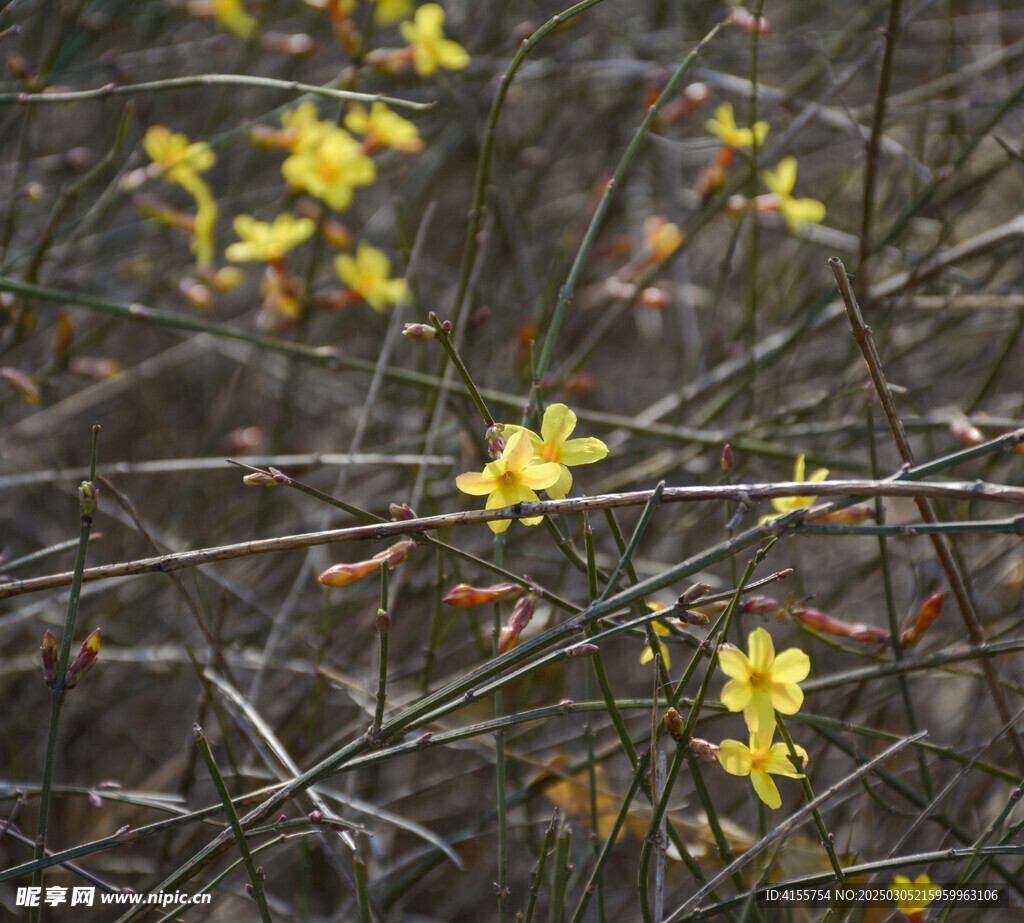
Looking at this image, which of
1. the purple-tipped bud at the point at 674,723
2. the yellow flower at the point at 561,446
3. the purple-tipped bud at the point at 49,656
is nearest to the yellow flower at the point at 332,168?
the yellow flower at the point at 561,446

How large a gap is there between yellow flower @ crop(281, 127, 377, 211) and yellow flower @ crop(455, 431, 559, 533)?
1.37m

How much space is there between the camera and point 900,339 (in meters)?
2.88

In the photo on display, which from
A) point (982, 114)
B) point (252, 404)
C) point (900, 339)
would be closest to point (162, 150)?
point (252, 404)

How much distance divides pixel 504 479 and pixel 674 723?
390 mm

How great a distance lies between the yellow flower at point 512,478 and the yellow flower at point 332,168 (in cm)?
137

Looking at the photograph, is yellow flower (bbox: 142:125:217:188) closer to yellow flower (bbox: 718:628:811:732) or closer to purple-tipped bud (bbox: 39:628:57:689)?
purple-tipped bud (bbox: 39:628:57:689)

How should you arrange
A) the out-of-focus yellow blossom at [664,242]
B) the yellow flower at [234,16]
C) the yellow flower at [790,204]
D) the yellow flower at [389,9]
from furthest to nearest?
the yellow flower at [234,16], the yellow flower at [389,9], the out-of-focus yellow blossom at [664,242], the yellow flower at [790,204]

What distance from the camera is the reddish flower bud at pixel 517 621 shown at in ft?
3.80

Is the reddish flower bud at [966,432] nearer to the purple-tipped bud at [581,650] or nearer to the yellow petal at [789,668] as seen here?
the yellow petal at [789,668]

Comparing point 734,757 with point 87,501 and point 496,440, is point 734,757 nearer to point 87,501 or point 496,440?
point 496,440

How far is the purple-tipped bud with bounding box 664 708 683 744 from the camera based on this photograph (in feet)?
3.34

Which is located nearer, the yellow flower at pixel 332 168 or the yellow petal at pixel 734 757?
the yellow petal at pixel 734 757

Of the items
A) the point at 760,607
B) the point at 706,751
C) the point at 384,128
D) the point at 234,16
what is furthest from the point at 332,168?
the point at 706,751

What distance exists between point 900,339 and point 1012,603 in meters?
1.01
